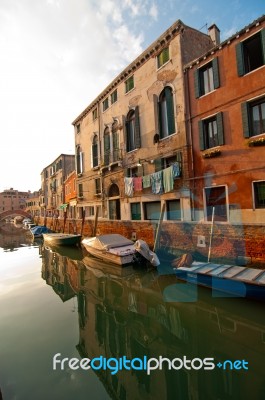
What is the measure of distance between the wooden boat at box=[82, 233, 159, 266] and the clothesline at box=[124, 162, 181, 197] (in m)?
3.77

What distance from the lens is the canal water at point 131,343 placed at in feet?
12.0

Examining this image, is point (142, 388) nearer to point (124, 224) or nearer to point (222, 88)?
point (124, 224)

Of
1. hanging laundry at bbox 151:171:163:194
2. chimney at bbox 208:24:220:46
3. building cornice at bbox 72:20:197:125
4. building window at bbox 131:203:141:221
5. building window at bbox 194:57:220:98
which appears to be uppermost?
chimney at bbox 208:24:220:46

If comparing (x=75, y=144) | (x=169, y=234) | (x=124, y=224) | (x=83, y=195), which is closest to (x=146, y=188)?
(x=124, y=224)

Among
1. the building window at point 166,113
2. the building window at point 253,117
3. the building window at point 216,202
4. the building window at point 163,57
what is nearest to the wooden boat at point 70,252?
the building window at point 216,202

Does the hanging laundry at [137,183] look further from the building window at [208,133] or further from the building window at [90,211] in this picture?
the building window at [90,211]

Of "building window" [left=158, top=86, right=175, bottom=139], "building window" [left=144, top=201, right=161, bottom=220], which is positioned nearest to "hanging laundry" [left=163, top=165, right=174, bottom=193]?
"building window" [left=144, top=201, right=161, bottom=220]

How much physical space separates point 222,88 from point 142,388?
37.7 ft

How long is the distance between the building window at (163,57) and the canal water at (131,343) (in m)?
12.3

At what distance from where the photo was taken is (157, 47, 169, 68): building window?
524 inches

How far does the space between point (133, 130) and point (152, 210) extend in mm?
6160

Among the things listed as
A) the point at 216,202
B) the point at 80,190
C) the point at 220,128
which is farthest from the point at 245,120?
the point at 80,190

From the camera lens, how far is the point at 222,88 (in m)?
10.5

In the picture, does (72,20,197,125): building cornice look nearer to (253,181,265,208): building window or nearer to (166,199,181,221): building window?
(166,199,181,221): building window
